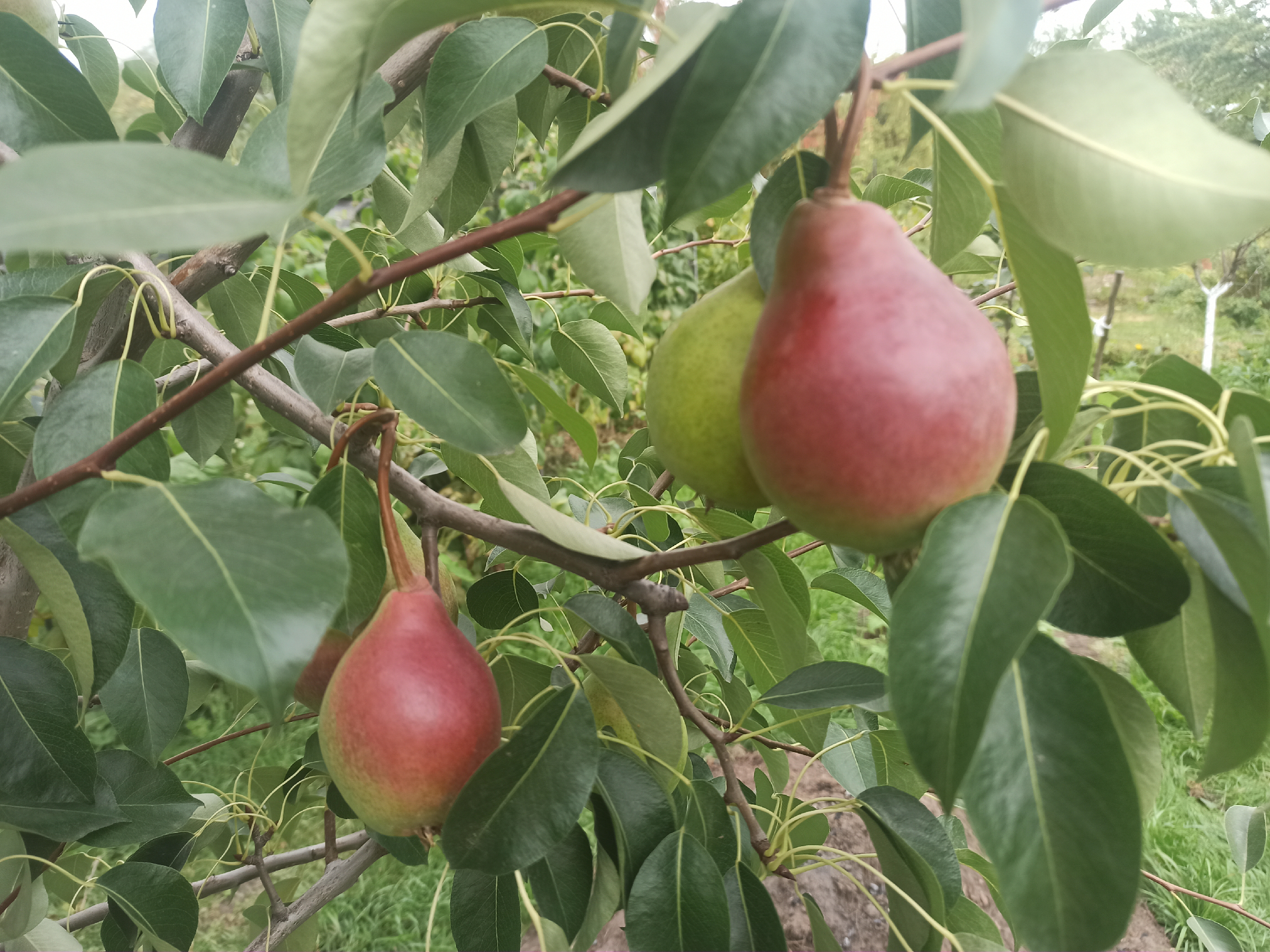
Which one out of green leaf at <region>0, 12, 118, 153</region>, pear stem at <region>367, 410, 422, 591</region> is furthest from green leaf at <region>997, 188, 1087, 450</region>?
green leaf at <region>0, 12, 118, 153</region>

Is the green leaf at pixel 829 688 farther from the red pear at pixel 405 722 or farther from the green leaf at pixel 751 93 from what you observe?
the green leaf at pixel 751 93

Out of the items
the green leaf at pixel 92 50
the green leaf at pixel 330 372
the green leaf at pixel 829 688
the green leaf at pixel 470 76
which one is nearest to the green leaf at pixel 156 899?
the green leaf at pixel 330 372

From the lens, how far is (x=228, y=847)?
97 cm

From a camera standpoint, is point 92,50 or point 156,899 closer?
point 156,899

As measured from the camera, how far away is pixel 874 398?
0.28 m

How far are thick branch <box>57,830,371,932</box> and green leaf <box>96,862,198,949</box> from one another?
0.49 ft

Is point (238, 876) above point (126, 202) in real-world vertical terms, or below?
below

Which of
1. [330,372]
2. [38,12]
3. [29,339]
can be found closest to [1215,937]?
[330,372]

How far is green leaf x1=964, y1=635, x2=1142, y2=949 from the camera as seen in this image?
0.28 meters

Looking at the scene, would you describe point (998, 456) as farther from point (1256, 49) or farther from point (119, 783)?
point (1256, 49)

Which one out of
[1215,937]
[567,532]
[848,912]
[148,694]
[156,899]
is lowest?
[848,912]

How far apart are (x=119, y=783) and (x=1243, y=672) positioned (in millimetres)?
796

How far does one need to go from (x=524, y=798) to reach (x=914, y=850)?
0.95ft

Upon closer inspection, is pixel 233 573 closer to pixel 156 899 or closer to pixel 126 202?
pixel 126 202
